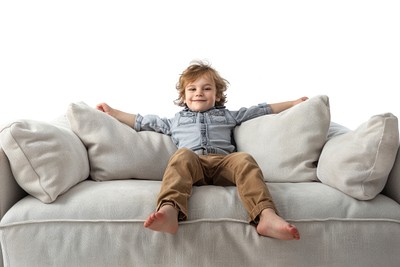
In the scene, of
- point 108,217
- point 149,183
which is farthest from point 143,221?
point 149,183

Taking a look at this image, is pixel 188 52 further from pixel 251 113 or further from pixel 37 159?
pixel 37 159

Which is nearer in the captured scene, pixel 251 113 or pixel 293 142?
pixel 293 142

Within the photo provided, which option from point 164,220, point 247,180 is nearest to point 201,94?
point 247,180

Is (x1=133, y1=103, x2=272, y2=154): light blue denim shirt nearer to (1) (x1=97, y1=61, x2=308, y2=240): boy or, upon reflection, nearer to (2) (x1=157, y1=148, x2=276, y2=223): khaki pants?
(1) (x1=97, y1=61, x2=308, y2=240): boy

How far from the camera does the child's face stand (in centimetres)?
255

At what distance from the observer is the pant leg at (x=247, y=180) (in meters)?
1.81

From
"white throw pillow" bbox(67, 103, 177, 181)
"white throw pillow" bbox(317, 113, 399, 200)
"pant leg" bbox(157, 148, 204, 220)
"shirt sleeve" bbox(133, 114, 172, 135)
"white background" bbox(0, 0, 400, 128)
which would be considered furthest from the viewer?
"white background" bbox(0, 0, 400, 128)

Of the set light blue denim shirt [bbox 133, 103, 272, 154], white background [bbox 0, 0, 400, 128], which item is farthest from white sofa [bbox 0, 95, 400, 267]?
white background [bbox 0, 0, 400, 128]

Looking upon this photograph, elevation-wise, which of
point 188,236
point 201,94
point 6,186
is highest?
point 201,94

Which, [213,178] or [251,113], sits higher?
[251,113]

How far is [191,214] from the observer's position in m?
1.83

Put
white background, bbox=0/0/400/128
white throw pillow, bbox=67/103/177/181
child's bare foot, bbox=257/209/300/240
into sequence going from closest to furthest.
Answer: child's bare foot, bbox=257/209/300/240 < white throw pillow, bbox=67/103/177/181 < white background, bbox=0/0/400/128

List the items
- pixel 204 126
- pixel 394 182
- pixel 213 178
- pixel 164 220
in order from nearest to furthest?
pixel 164 220 < pixel 394 182 < pixel 213 178 < pixel 204 126

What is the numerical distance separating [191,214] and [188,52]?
Result: 144cm
